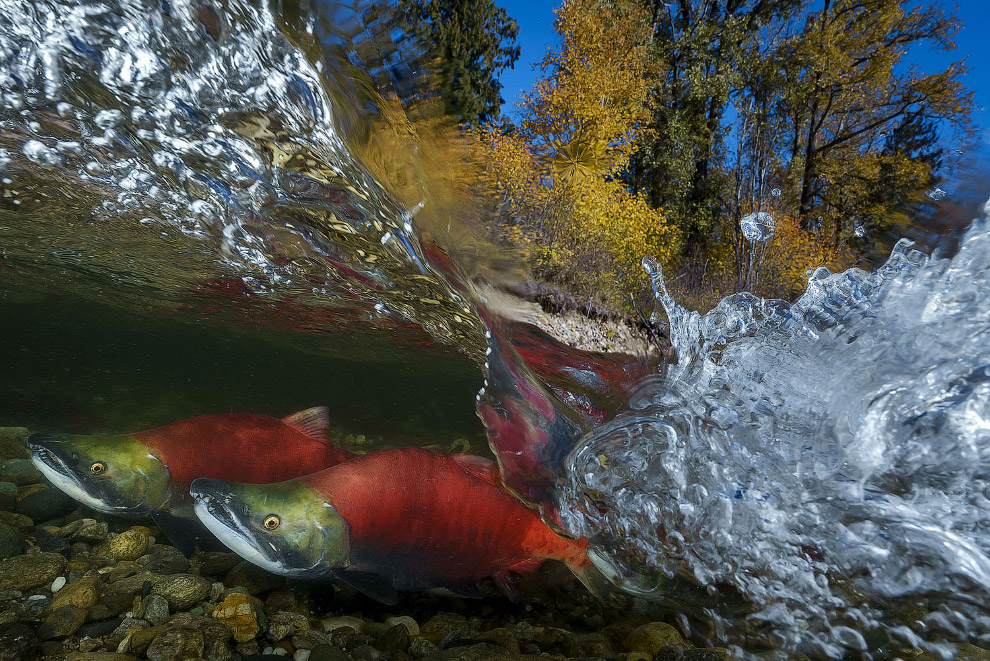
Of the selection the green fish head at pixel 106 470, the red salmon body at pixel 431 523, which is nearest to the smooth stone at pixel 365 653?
the red salmon body at pixel 431 523

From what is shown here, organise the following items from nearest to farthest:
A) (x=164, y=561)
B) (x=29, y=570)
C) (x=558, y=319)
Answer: (x=29, y=570)
(x=164, y=561)
(x=558, y=319)

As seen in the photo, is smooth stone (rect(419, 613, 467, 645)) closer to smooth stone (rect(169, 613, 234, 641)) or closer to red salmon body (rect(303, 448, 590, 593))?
red salmon body (rect(303, 448, 590, 593))

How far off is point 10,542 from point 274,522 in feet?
3.75

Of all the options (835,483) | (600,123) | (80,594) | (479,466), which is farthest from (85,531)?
(600,123)

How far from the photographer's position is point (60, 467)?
179 cm

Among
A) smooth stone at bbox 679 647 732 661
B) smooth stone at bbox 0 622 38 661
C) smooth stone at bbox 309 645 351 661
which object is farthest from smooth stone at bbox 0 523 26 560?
smooth stone at bbox 679 647 732 661

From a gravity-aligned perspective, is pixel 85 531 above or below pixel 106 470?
below

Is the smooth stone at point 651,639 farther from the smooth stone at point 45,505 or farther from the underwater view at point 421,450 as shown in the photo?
the smooth stone at point 45,505

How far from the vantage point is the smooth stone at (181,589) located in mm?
1626

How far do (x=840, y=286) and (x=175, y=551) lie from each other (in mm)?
3429

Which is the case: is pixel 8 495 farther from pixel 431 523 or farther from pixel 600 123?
pixel 600 123

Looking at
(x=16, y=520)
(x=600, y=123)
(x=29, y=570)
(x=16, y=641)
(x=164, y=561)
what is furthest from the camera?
(x=600, y=123)

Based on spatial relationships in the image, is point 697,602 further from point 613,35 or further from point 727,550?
point 613,35

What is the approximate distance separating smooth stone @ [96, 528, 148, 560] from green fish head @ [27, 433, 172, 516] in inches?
6.3
